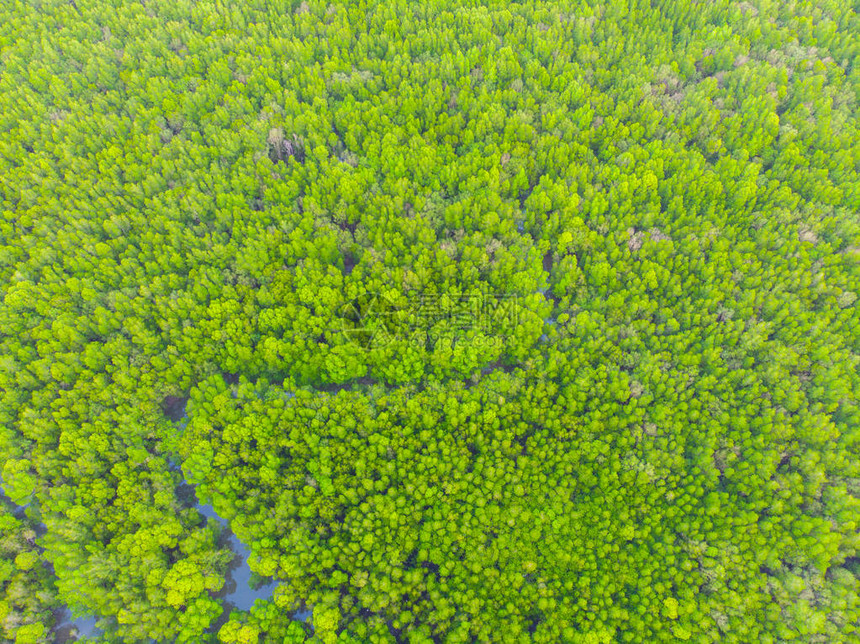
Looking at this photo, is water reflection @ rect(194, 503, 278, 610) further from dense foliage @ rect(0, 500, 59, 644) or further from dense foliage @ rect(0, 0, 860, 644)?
dense foliage @ rect(0, 500, 59, 644)

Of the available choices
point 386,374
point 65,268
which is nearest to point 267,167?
point 65,268

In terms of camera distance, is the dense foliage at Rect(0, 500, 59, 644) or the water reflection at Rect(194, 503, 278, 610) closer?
the dense foliage at Rect(0, 500, 59, 644)

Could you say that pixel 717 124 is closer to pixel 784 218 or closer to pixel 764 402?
pixel 784 218

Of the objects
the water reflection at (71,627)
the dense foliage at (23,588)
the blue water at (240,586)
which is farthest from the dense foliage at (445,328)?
the water reflection at (71,627)

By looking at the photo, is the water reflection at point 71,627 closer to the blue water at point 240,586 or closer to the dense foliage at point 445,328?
the dense foliage at point 445,328

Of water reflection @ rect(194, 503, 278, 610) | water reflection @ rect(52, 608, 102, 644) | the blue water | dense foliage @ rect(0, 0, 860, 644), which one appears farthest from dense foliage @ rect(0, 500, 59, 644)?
water reflection @ rect(194, 503, 278, 610)

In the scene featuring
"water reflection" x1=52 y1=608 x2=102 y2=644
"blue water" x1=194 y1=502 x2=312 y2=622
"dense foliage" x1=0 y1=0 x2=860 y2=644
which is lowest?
"water reflection" x1=52 y1=608 x2=102 y2=644

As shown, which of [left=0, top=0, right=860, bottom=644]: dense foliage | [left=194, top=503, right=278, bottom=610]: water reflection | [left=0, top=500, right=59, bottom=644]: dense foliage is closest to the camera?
[left=0, top=500, right=59, bottom=644]: dense foliage

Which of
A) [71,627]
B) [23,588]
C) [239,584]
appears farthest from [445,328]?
[71,627]
